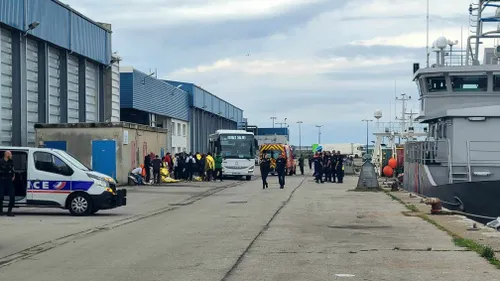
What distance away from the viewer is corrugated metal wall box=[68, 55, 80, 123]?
39406 mm

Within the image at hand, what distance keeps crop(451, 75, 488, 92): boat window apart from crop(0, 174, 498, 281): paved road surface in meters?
10.0

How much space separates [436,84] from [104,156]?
15452 mm

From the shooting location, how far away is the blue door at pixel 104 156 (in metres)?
35.3

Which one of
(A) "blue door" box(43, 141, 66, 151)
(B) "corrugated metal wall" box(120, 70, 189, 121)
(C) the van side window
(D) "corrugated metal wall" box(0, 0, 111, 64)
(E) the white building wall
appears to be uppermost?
(D) "corrugated metal wall" box(0, 0, 111, 64)

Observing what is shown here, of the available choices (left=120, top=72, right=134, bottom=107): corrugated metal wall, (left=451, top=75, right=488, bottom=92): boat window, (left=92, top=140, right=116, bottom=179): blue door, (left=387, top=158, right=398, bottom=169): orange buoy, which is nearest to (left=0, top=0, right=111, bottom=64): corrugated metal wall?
(left=92, top=140, right=116, bottom=179): blue door

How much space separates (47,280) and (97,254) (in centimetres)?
250

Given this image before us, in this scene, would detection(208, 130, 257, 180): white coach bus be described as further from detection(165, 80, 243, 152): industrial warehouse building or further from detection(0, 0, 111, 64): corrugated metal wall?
detection(165, 80, 243, 152): industrial warehouse building

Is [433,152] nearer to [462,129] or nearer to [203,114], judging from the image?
[462,129]

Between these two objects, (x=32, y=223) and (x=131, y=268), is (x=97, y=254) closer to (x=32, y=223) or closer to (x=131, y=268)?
(x=131, y=268)

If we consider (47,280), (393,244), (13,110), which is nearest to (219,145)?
(13,110)

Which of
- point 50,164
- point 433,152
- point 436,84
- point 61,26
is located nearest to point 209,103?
point 61,26

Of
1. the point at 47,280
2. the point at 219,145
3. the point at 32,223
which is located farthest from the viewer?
the point at 219,145

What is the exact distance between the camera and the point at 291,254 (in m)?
12.2

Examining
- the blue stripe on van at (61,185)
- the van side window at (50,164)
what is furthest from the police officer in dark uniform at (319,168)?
the van side window at (50,164)
